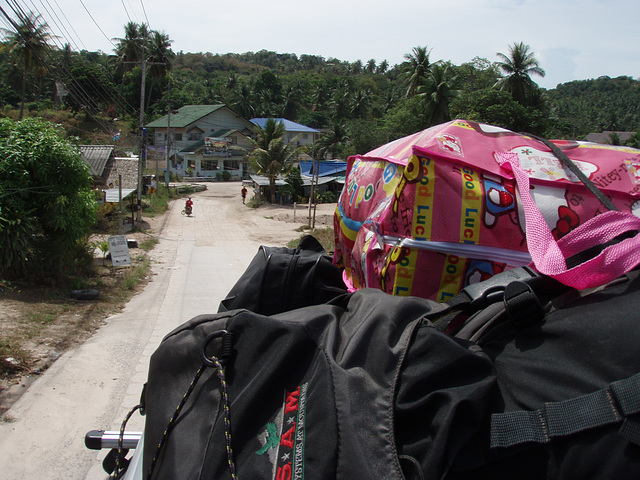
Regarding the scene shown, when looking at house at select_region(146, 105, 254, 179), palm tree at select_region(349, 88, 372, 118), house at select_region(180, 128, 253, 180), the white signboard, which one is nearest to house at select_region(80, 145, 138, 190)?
the white signboard

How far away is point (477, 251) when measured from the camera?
1.43 m

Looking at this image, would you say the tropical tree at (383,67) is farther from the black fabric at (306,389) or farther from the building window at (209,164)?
the black fabric at (306,389)

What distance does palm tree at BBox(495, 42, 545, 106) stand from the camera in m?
32.0

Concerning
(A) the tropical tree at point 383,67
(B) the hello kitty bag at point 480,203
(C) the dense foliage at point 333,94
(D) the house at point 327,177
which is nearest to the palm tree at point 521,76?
(C) the dense foliage at point 333,94

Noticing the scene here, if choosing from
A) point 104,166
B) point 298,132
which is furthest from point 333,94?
point 104,166

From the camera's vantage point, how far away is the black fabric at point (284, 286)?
180 centimetres

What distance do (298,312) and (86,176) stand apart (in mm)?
10177

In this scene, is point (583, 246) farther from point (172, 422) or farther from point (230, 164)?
point (230, 164)

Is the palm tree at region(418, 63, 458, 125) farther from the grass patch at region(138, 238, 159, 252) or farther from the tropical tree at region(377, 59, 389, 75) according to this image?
the tropical tree at region(377, 59, 389, 75)

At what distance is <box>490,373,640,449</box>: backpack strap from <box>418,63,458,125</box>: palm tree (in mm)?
33845

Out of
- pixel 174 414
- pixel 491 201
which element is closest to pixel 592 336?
pixel 491 201

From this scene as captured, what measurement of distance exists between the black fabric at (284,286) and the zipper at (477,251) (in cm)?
50

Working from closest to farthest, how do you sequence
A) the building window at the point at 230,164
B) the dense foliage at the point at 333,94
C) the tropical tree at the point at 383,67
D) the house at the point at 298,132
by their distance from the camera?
the dense foliage at the point at 333,94, the building window at the point at 230,164, the house at the point at 298,132, the tropical tree at the point at 383,67

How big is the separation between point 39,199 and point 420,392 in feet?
33.4
